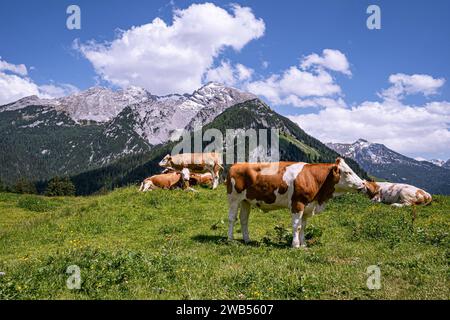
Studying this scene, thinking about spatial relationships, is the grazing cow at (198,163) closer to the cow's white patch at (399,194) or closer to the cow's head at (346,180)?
the cow's white patch at (399,194)

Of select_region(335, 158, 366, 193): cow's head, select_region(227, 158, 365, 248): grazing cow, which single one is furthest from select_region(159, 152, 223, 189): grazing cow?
select_region(335, 158, 366, 193): cow's head

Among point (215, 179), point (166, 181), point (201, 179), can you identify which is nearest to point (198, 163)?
point (201, 179)

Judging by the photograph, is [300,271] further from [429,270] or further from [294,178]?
[294,178]

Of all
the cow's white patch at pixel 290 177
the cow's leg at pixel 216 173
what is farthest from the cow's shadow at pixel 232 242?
the cow's leg at pixel 216 173

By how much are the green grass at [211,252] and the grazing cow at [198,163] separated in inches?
204

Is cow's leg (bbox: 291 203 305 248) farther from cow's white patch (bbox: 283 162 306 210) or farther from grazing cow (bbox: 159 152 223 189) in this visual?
grazing cow (bbox: 159 152 223 189)

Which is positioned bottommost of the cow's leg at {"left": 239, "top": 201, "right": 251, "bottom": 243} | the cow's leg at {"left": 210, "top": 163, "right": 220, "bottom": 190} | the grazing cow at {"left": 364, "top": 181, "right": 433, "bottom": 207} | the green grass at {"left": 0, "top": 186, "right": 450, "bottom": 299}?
the green grass at {"left": 0, "top": 186, "right": 450, "bottom": 299}

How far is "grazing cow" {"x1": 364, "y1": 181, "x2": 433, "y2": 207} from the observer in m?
24.9

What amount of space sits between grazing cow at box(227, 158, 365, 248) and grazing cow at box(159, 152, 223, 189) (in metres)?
15.5

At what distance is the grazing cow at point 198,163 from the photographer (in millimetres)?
31812

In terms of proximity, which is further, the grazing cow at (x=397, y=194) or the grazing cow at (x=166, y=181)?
the grazing cow at (x=166, y=181)

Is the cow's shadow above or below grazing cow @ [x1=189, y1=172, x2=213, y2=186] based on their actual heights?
below

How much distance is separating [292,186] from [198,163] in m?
17.3
